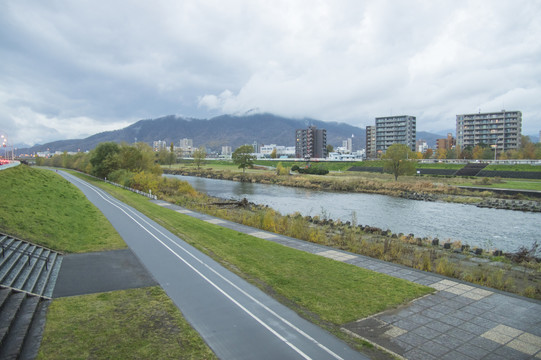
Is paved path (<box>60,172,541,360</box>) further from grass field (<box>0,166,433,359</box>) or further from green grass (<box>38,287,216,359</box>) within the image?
green grass (<box>38,287,216,359</box>)

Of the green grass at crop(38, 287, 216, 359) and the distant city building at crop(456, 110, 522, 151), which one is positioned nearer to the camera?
the green grass at crop(38, 287, 216, 359)

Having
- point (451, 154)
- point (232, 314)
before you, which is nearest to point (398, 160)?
point (451, 154)

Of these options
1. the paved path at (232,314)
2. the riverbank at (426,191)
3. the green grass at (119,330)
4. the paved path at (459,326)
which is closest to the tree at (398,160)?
the riverbank at (426,191)

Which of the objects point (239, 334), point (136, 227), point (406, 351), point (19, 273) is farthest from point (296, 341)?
point (136, 227)

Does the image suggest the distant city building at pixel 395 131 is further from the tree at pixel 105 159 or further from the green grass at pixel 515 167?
the tree at pixel 105 159

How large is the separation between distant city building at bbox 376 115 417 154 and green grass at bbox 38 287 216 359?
142472 millimetres

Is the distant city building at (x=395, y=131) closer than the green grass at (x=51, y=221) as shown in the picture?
No

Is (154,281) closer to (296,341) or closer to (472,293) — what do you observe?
(296,341)

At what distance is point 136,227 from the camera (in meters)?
24.0

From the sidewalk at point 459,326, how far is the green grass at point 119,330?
16.2 ft

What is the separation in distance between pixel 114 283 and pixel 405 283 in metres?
11.6

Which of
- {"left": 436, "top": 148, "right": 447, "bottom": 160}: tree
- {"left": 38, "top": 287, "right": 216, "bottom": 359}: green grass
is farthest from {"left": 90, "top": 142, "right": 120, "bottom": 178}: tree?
{"left": 436, "top": 148, "right": 447, "bottom": 160}: tree

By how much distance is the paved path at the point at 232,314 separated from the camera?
8570 millimetres

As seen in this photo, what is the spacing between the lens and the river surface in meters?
27.5
